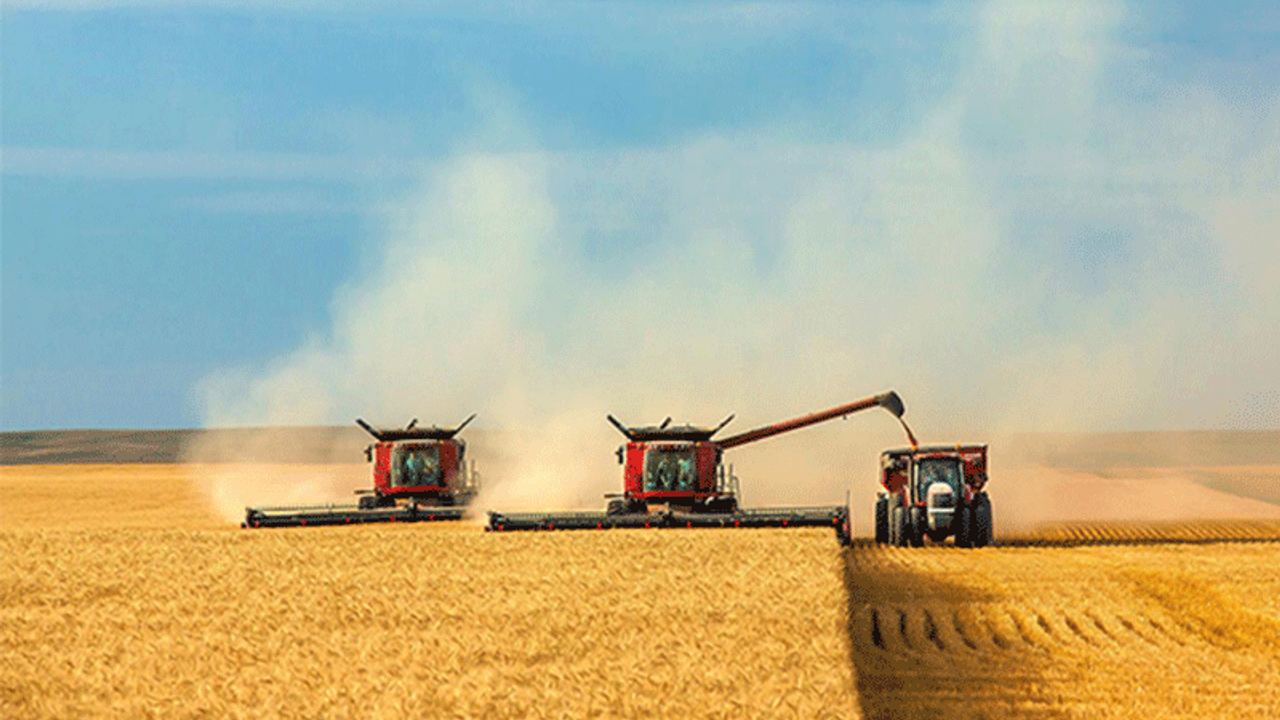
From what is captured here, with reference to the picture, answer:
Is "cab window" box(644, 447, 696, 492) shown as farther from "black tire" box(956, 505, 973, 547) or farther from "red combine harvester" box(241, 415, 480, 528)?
"black tire" box(956, 505, 973, 547)

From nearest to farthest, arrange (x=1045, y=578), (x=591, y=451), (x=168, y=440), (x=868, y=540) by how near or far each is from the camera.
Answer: (x=1045, y=578) → (x=868, y=540) → (x=591, y=451) → (x=168, y=440)

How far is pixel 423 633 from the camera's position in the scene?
16.4 meters

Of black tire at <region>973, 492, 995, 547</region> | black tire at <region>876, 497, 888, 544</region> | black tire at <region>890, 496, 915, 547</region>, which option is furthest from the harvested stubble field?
black tire at <region>876, 497, 888, 544</region>

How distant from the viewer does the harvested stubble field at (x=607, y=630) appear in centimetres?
1352

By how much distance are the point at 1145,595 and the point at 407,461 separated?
75.0ft

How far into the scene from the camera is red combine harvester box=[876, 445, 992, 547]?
1465 inches

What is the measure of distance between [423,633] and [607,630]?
5.72 ft

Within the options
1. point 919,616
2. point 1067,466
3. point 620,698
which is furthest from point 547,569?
point 1067,466

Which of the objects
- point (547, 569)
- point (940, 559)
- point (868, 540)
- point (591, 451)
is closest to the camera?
point (547, 569)

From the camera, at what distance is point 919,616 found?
24.4 metres

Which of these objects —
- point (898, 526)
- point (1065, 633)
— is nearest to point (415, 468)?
point (898, 526)

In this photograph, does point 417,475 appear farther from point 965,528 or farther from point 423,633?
point 423,633

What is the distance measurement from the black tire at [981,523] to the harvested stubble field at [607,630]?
3938 mm

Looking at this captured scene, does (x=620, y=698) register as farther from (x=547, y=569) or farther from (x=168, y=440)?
(x=168, y=440)
